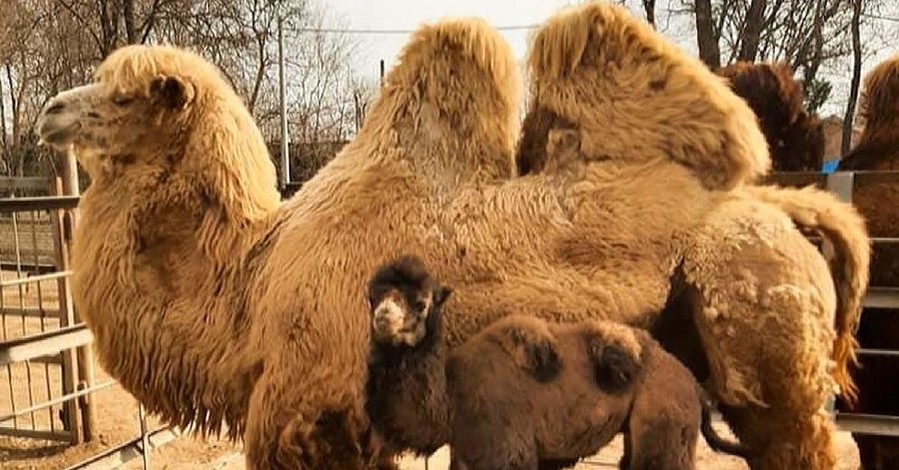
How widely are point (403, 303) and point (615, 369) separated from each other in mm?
489

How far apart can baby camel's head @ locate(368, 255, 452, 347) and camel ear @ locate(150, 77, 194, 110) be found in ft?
4.03

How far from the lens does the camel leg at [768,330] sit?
2248 mm

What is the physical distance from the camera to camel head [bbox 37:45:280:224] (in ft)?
9.11

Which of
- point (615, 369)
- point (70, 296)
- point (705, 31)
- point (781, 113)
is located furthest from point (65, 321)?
point (705, 31)

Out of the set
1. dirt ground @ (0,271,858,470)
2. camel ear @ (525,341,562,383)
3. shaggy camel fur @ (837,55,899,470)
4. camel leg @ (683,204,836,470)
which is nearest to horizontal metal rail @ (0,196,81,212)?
dirt ground @ (0,271,858,470)

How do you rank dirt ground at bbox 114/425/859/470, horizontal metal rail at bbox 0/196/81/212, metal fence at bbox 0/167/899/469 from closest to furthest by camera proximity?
metal fence at bbox 0/167/899/469
horizontal metal rail at bbox 0/196/81/212
dirt ground at bbox 114/425/859/470

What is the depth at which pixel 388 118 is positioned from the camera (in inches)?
105

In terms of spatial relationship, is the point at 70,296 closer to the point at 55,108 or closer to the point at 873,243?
the point at 55,108

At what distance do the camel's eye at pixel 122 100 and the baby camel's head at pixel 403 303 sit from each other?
4.29 ft

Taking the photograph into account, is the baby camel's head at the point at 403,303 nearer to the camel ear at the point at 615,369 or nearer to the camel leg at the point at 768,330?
the camel ear at the point at 615,369

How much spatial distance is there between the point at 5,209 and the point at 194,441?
2.40 meters

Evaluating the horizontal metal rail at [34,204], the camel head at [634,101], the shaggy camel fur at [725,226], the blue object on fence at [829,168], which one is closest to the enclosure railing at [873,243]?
the blue object on fence at [829,168]

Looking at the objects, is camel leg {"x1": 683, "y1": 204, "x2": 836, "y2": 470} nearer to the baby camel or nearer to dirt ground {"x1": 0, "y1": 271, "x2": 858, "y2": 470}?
the baby camel

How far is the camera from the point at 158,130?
283 cm
